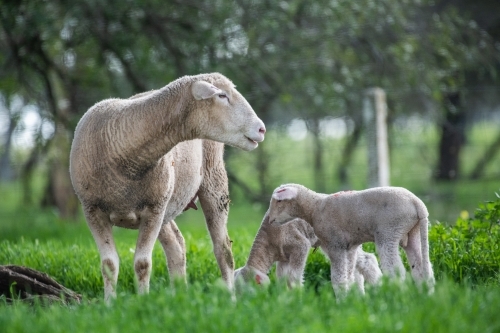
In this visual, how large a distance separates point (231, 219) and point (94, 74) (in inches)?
137

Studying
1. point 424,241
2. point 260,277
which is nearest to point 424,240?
point 424,241

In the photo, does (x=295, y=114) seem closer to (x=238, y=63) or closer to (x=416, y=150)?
(x=238, y=63)

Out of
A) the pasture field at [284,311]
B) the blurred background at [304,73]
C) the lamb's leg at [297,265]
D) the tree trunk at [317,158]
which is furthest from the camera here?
the tree trunk at [317,158]

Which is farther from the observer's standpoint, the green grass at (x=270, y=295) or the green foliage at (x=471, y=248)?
the green foliage at (x=471, y=248)

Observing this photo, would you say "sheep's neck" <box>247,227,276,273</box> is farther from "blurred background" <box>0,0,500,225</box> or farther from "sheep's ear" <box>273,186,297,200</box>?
"blurred background" <box>0,0,500,225</box>

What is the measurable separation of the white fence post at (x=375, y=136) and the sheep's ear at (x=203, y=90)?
15.5 ft

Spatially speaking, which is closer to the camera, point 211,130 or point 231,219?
point 211,130

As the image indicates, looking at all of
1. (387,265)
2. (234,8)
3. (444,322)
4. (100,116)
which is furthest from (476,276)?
(234,8)

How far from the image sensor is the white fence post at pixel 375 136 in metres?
9.28

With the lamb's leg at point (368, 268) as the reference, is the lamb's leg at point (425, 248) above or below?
above

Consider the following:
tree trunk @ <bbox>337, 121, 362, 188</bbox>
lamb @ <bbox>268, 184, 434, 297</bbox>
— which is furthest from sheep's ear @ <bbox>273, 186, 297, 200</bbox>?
tree trunk @ <bbox>337, 121, 362, 188</bbox>

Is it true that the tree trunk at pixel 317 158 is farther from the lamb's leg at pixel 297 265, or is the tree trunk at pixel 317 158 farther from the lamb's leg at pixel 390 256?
the lamb's leg at pixel 390 256

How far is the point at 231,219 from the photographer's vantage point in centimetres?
1413

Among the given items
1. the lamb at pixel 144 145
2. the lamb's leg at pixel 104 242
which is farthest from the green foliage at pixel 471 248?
the lamb's leg at pixel 104 242
